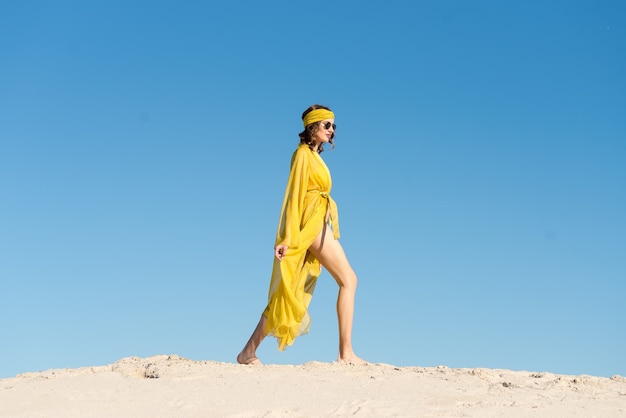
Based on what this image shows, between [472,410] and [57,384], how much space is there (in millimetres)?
3630

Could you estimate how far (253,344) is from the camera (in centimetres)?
766

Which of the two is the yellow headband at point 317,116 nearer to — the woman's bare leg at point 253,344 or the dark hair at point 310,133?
the dark hair at point 310,133

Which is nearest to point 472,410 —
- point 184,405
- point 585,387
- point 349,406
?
point 349,406

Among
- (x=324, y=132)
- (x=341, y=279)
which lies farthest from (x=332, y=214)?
(x=324, y=132)

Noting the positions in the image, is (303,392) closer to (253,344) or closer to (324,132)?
(253,344)

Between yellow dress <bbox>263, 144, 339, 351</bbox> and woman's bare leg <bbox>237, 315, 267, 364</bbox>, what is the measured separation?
57 millimetres

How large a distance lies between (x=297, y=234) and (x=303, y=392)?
1890 millimetres

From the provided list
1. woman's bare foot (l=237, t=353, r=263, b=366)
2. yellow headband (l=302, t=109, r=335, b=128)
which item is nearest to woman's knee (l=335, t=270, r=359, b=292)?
woman's bare foot (l=237, t=353, r=263, b=366)

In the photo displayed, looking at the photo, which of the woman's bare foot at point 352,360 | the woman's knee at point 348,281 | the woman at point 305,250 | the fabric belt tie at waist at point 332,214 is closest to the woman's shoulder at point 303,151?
the woman at point 305,250

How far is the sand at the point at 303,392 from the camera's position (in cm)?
575

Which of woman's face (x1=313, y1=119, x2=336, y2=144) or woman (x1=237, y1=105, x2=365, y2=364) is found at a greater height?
woman's face (x1=313, y1=119, x2=336, y2=144)

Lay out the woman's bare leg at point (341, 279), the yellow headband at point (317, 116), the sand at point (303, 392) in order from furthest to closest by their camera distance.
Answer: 1. the yellow headband at point (317, 116)
2. the woman's bare leg at point (341, 279)
3. the sand at point (303, 392)

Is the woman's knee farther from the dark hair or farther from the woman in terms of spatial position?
the dark hair

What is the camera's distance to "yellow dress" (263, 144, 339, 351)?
758 cm
